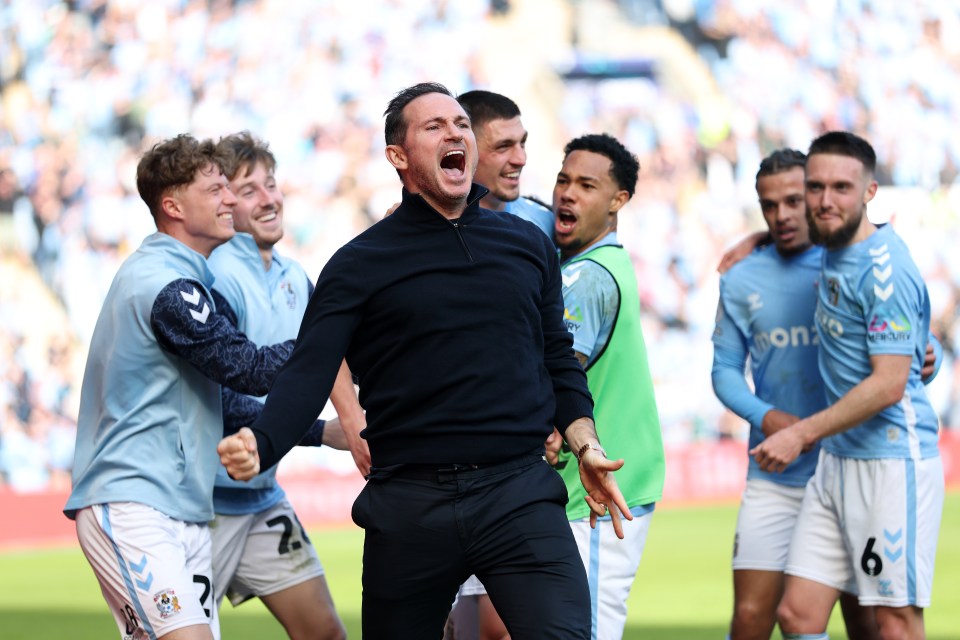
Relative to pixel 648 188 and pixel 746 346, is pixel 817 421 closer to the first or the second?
pixel 746 346

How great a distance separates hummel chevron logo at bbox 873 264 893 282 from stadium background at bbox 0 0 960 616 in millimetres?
11072

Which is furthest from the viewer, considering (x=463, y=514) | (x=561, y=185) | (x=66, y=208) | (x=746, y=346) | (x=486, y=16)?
(x=486, y=16)

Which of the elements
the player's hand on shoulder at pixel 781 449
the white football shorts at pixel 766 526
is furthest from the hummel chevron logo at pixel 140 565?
the white football shorts at pixel 766 526

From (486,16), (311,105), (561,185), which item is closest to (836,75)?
(486,16)

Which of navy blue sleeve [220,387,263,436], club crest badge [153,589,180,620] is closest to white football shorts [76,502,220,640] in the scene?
club crest badge [153,589,180,620]

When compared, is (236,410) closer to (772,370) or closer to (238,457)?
(238,457)

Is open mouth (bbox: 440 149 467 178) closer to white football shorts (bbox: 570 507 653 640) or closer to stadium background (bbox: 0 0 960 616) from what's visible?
white football shorts (bbox: 570 507 653 640)

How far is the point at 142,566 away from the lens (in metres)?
4.36

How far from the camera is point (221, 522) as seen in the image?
5.11m

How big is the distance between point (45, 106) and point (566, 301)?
15.5m

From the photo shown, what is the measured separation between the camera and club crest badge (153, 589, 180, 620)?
434 centimetres

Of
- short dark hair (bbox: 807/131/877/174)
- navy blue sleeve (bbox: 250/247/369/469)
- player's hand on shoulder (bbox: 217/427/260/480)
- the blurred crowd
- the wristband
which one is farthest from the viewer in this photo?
the blurred crowd

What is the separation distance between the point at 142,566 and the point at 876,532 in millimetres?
2922

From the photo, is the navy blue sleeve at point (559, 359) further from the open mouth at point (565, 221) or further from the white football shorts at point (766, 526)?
the white football shorts at point (766, 526)
